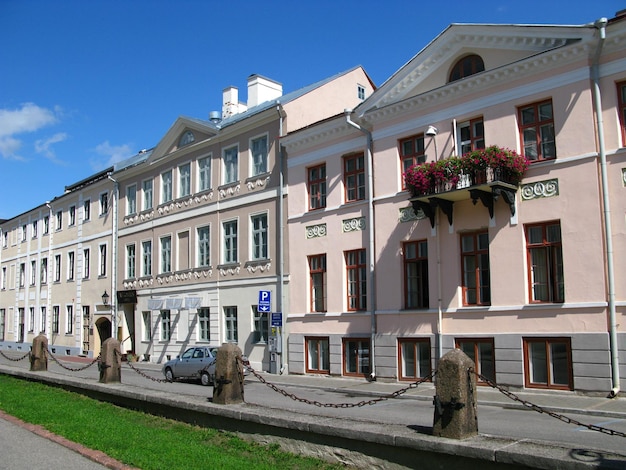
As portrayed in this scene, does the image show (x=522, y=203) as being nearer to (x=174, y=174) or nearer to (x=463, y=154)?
(x=463, y=154)

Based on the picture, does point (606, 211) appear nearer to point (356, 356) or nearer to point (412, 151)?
point (412, 151)

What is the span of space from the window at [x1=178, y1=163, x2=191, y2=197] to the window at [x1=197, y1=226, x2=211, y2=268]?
2.33 metres

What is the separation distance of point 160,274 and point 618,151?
925 inches

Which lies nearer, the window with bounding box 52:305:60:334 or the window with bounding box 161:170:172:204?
the window with bounding box 161:170:172:204

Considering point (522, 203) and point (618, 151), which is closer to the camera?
point (618, 151)

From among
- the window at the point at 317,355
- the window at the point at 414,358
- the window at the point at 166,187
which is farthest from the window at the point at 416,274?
the window at the point at 166,187

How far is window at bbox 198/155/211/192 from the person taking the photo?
30.0 meters

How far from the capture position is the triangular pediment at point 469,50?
56.1ft

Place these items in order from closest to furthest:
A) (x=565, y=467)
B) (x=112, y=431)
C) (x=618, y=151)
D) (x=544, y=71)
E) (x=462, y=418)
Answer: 1. (x=565, y=467)
2. (x=462, y=418)
3. (x=112, y=431)
4. (x=618, y=151)
5. (x=544, y=71)

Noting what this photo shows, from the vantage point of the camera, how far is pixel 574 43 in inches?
649

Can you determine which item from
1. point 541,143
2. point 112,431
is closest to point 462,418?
point 112,431

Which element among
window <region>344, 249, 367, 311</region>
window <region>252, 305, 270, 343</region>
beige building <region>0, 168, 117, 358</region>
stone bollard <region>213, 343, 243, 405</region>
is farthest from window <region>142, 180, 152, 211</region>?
stone bollard <region>213, 343, 243, 405</region>

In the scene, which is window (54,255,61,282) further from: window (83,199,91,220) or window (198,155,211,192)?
window (198,155,211,192)

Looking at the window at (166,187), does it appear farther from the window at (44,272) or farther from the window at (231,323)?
the window at (44,272)
